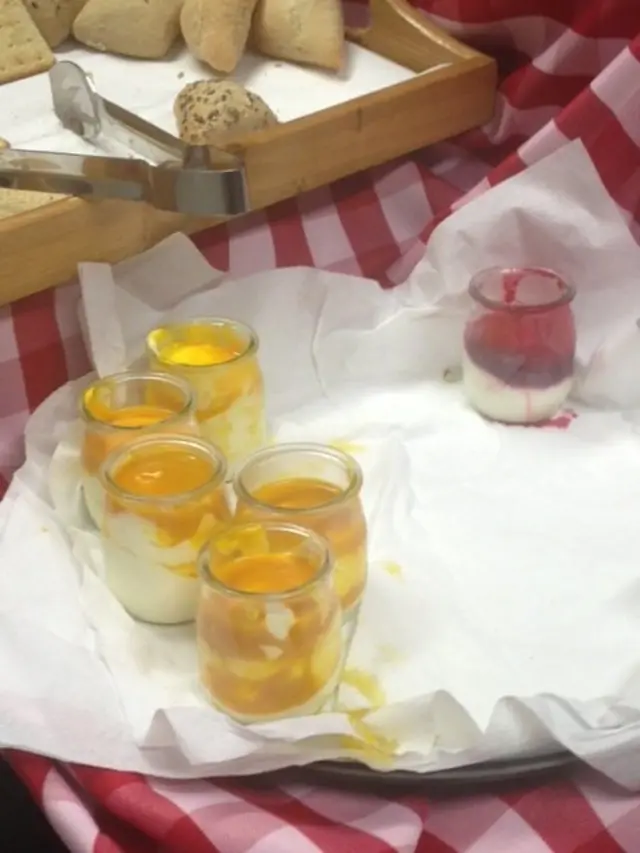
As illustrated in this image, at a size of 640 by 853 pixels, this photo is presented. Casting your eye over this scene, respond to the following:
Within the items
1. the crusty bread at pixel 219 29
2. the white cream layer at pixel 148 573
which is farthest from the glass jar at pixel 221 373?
the crusty bread at pixel 219 29

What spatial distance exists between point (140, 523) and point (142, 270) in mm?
197

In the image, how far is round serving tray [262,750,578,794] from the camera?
447 millimetres

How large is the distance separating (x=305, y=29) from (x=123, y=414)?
0.32 metres

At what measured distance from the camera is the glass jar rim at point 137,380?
56 centimetres

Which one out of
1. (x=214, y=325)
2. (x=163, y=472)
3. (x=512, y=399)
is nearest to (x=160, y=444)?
(x=163, y=472)

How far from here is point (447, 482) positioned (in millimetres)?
612

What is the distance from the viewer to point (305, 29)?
76 centimetres

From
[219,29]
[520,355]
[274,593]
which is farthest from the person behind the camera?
[219,29]

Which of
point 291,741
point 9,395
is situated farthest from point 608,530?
point 9,395

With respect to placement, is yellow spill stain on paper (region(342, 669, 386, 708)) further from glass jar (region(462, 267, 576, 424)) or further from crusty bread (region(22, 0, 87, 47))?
crusty bread (region(22, 0, 87, 47))

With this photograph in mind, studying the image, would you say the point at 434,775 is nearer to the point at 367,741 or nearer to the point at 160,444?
the point at 367,741

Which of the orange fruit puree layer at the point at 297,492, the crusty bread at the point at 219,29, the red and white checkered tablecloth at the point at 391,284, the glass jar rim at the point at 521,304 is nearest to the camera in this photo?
the red and white checkered tablecloth at the point at 391,284

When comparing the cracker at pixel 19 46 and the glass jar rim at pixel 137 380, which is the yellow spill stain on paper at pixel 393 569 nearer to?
the glass jar rim at pixel 137 380

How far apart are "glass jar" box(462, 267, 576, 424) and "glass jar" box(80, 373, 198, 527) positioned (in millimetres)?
180
